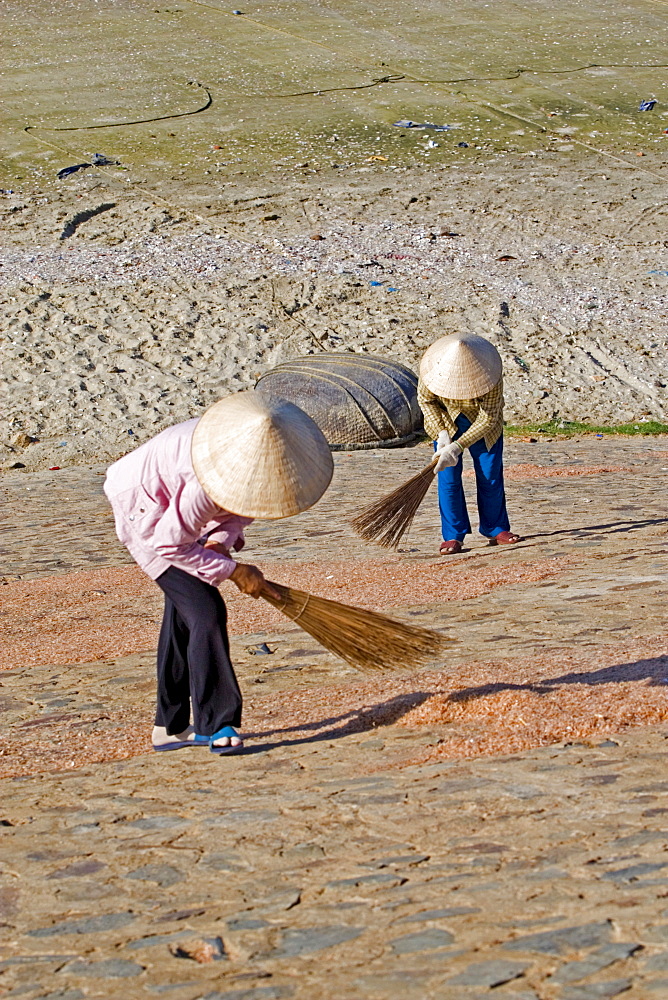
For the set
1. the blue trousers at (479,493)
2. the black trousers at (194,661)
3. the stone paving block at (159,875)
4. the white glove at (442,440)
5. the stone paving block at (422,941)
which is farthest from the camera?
the blue trousers at (479,493)

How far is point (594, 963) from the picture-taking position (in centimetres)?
266

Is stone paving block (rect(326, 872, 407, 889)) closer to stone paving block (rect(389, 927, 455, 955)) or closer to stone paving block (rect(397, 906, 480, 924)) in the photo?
stone paving block (rect(397, 906, 480, 924))

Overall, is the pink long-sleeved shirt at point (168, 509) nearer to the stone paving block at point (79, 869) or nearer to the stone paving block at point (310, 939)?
the stone paving block at point (79, 869)

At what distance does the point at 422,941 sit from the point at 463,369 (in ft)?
14.8

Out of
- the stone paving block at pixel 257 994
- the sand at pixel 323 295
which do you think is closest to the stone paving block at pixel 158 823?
the stone paving block at pixel 257 994

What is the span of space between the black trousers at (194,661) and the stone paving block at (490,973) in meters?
1.76

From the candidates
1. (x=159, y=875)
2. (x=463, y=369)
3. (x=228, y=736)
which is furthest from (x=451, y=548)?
(x=159, y=875)

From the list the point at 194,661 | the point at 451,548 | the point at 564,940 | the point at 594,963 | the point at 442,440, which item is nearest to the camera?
the point at 594,963

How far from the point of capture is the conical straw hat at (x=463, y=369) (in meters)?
6.94

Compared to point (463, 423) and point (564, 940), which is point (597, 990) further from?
point (463, 423)

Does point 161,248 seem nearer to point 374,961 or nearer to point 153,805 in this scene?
point 153,805

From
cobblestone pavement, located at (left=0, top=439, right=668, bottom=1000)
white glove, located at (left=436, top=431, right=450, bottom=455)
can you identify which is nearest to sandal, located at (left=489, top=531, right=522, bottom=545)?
white glove, located at (left=436, top=431, right=450, bottom=455)

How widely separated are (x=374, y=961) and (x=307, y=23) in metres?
22.8

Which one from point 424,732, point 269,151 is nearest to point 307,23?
point 269,151
